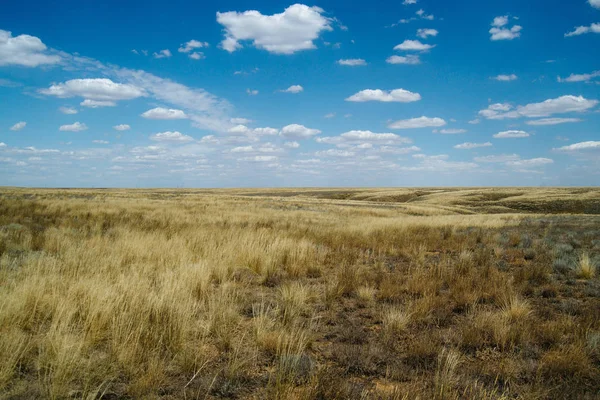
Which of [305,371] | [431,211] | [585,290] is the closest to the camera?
[305,371]

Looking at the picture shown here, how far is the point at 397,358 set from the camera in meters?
3.77

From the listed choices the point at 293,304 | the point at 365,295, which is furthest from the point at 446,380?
the point at 365,295

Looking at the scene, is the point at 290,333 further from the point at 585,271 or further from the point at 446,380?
the point at 585,271

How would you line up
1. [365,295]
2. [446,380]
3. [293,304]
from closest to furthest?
[446,380], [293,304], [365,295]

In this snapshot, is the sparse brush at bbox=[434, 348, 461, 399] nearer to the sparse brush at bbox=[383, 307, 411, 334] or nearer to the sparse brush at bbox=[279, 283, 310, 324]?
the sparse brush at bbox=[383, 307, 411, 334]

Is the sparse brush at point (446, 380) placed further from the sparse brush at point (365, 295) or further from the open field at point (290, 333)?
the sparse brush at point (365, 295)

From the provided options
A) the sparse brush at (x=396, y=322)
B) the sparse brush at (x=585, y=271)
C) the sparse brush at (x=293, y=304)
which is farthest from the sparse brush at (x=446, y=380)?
the sparse brush at (x=585, y=271)

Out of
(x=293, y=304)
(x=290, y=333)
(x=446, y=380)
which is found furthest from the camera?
(x=293, y=304)

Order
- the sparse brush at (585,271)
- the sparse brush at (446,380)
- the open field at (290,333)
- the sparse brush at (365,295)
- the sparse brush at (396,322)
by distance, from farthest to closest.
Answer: the sparse brush at (585,271) < the sparse brush at (365,295) < the sparse brush at (396,322) < the open field at (290,333) < the sparse brush at (446,380)

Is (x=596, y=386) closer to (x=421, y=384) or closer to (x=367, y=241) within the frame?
(x=421, y=384)

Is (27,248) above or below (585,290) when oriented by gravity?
above

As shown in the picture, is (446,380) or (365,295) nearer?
(446,380)

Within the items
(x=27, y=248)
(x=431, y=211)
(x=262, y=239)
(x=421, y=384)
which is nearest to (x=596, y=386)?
(x=421, y=384)

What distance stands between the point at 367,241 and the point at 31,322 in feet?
32.8
